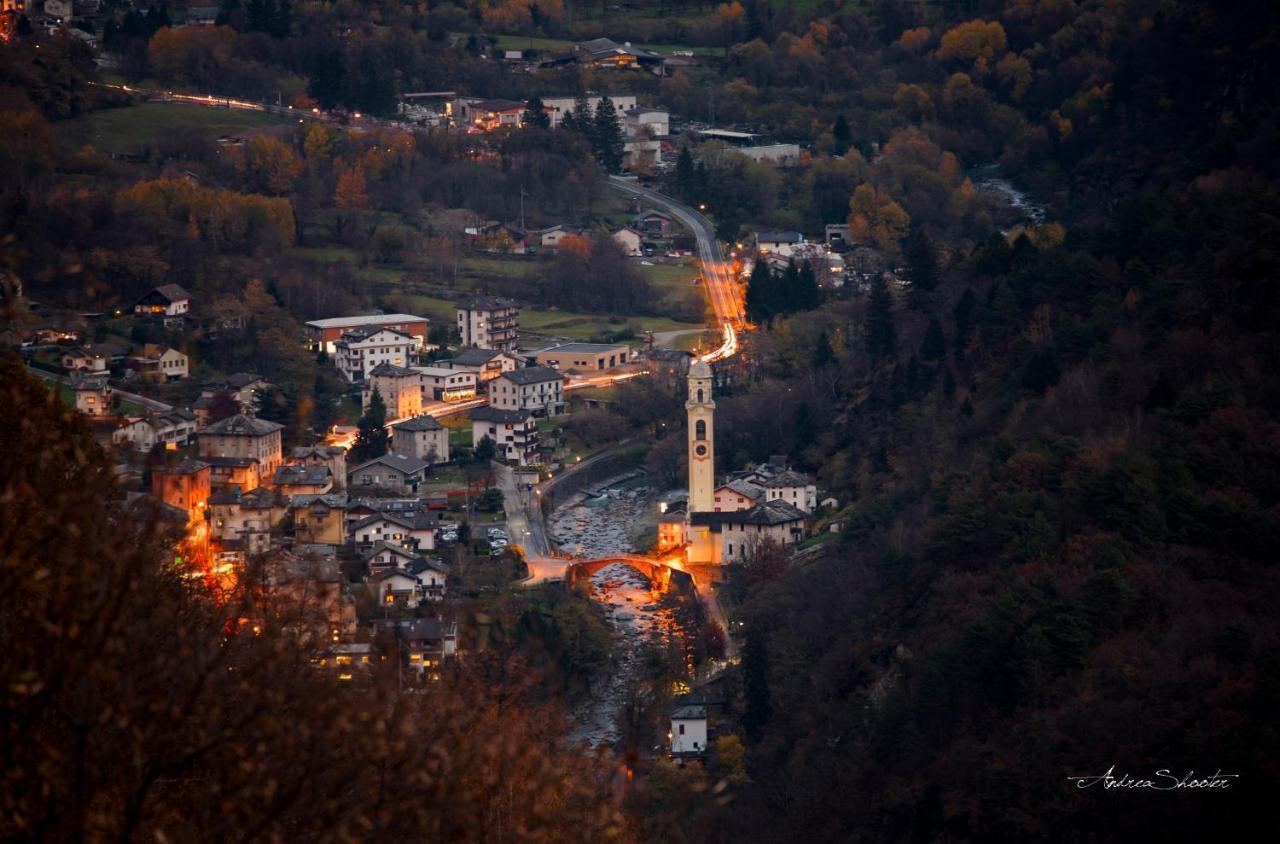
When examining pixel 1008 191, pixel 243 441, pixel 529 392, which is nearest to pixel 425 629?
pixel 243 441

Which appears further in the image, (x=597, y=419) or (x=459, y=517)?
(x=597, y=419)

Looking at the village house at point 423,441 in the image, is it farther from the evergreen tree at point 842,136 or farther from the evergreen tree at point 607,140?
the evergreen tree at point 842,136

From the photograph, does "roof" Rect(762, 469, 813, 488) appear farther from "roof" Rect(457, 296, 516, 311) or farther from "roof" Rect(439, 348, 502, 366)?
"roof" Rect(457, 296, 516, 311)

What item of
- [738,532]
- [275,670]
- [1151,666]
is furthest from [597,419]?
[275,670]

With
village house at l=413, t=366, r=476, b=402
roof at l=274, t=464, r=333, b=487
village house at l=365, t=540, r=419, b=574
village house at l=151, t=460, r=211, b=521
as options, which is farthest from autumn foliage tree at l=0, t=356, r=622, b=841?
village house at l=413, t=366, r=476, b=402

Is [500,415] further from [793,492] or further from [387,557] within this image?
[387,557]

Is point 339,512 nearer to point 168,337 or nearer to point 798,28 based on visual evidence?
point 168,337

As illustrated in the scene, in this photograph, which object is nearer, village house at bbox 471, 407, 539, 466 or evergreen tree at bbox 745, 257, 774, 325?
village house at bbox 471, 407, 539, 466
